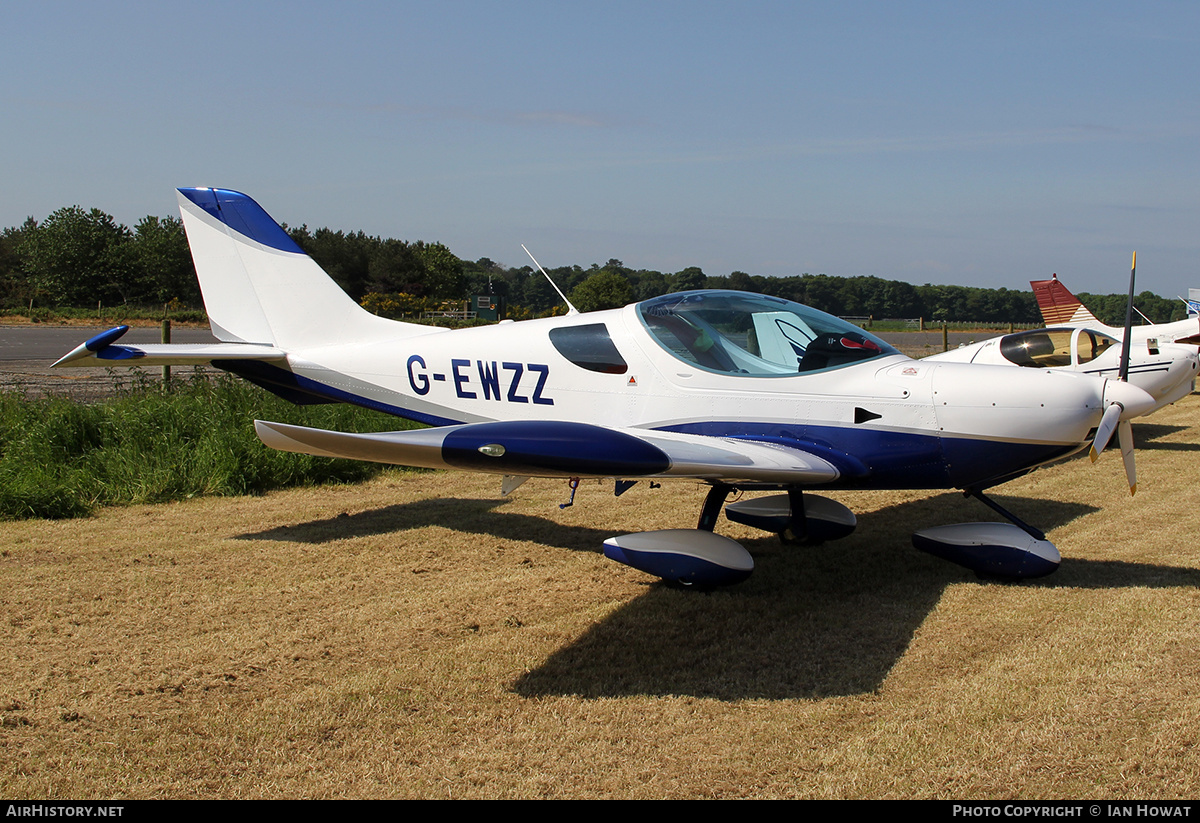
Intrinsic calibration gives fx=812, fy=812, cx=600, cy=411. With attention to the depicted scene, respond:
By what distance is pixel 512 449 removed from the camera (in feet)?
12.2

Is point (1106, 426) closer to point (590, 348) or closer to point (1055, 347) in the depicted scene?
point (590, 348)

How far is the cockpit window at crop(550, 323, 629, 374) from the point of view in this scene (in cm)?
553

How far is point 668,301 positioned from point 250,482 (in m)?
4.83

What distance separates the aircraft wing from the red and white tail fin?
13956 mm

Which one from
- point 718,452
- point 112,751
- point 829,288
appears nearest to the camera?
point 112,751

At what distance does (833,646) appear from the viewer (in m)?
4.18

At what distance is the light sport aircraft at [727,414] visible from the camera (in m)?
3.93

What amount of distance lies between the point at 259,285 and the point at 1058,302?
1461 cm

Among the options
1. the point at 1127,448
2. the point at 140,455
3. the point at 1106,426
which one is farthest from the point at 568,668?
the point at 140,455

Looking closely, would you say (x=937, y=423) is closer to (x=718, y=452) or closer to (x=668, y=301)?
(x=718, y=452)
